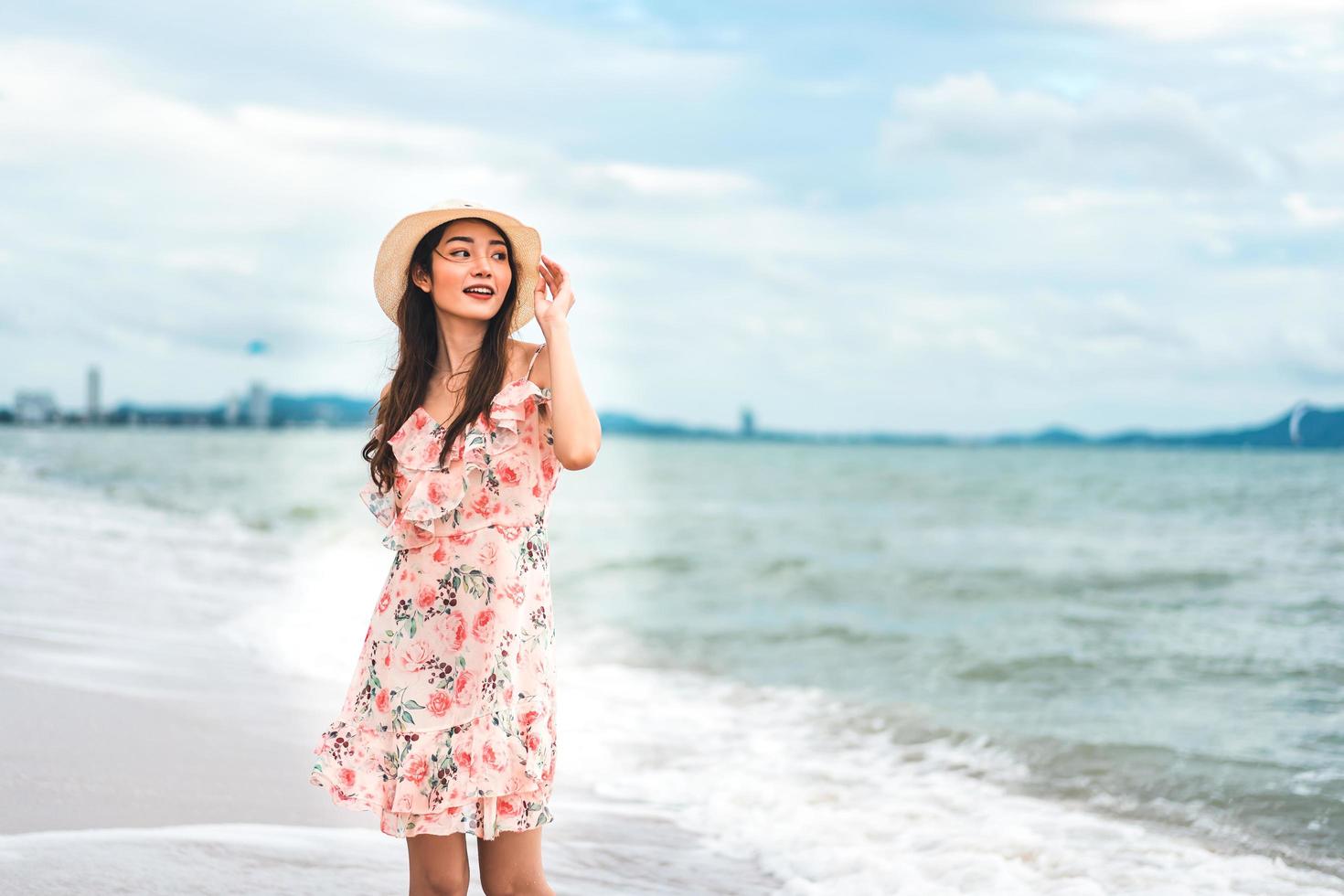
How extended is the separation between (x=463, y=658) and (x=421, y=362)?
703 mm

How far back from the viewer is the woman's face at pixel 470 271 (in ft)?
9.39

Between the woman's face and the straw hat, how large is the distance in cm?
3

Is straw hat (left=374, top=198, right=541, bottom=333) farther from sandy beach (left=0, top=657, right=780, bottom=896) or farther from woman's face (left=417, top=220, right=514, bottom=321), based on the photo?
sandy beach (left=0, top=657, right=780, bottom=896)

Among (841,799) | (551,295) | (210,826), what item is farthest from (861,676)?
(551,295)

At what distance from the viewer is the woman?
2635mm

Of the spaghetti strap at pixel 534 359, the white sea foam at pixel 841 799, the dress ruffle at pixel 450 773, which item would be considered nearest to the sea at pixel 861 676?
the white sea foam at pixel 841 799

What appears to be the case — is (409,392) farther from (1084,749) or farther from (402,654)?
(1084,749)

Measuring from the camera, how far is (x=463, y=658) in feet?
8.71

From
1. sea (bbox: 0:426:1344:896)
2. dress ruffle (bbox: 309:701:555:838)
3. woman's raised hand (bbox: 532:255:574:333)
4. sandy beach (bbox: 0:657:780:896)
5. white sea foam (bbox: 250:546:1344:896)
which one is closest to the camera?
dress ruffle (bbox: 309:701:555:838)

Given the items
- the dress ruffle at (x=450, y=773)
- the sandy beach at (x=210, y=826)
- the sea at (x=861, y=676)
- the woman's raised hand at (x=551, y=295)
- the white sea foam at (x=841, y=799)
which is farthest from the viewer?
the sea at (x=861, y=676)

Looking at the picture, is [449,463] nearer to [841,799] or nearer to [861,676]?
[841,799]

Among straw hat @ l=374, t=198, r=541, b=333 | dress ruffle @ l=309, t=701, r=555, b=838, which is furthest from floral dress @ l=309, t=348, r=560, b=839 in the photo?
straw hat @ l=374, t=198, r=541, b=333

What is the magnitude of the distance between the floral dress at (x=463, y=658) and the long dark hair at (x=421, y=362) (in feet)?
0.25

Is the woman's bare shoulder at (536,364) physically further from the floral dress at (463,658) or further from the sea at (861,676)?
the sea at (861,676)
